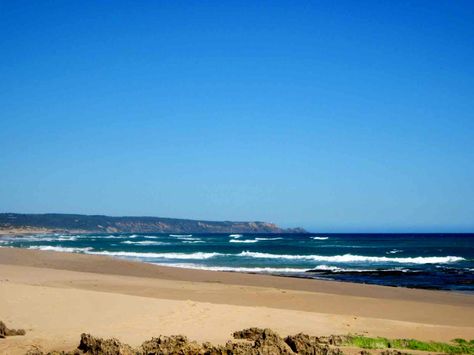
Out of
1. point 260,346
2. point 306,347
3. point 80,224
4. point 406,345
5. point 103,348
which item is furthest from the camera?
point 80,224

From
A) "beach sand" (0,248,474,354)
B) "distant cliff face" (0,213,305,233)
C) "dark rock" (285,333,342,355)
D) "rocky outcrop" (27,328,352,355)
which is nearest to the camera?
"rocky outcrop" (27,328,352,355)

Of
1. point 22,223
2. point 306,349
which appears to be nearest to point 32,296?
point 306,349

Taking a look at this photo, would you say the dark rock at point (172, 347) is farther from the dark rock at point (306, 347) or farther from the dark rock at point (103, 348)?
the dark rock at point (306, 347)

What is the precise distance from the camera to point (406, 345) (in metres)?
8.59

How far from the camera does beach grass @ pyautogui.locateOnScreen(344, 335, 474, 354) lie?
27.8 feet

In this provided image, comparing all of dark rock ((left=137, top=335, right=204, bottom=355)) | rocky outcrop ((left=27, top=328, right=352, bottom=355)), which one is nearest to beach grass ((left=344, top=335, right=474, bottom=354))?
rocky outcrop ((left=27, top=328, right=352, bottom=355))

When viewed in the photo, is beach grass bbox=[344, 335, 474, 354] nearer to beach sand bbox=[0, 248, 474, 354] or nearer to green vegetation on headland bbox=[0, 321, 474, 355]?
green vegetation on headland bbox=[0, 321, 474, 355]

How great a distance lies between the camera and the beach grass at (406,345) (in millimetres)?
8461

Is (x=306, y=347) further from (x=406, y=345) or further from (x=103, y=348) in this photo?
(x=103, y=348)

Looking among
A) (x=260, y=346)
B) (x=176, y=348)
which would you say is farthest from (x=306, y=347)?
(x=176, y=348)

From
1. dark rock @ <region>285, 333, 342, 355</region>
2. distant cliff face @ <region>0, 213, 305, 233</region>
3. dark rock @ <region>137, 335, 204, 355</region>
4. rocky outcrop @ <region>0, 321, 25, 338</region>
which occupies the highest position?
dark rock @ <region>137, 335, 204, 355</region>

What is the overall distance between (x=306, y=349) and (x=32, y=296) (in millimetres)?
7133

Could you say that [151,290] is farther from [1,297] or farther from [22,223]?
[22,223]

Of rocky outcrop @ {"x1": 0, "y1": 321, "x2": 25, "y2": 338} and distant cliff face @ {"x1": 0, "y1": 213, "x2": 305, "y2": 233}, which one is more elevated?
rocky outcrop @ {"x1": 0, "y1": 321, "x2": 25, "y2": 338}
